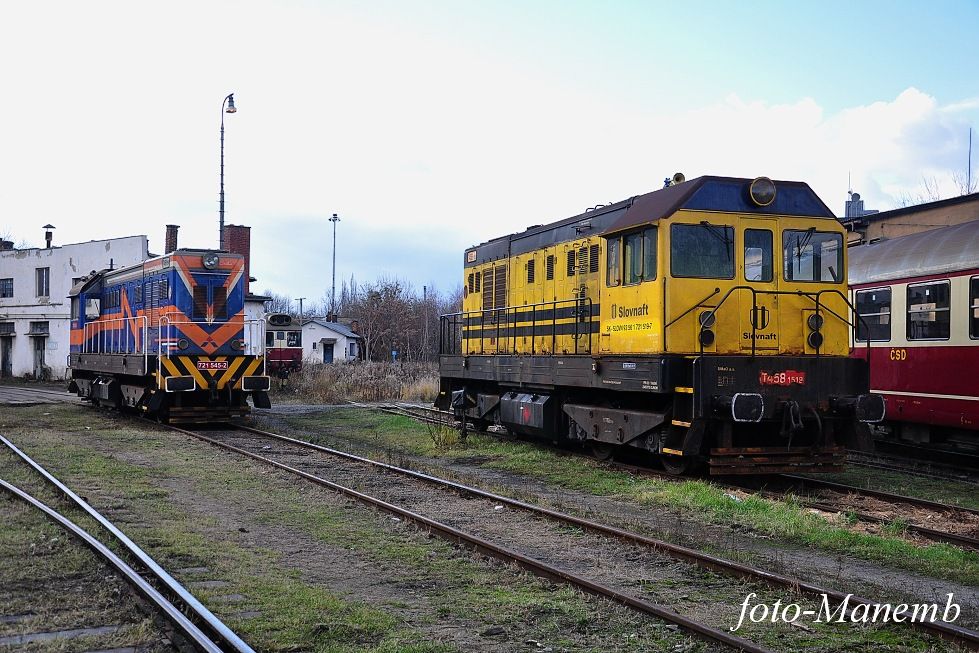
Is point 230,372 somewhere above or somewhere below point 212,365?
→ below

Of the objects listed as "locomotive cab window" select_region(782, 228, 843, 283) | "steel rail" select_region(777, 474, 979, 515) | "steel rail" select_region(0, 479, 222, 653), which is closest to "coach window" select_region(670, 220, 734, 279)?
"locomotive cab window" select_region(782, 228, 843, 283)

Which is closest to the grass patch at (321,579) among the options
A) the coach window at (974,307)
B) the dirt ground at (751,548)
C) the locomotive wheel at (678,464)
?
the dirt ground at (751,548)

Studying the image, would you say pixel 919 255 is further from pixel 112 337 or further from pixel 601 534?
pixel 112 337

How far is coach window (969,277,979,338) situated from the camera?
12.9 metres

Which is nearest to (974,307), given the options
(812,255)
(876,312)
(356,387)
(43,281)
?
(876,312)

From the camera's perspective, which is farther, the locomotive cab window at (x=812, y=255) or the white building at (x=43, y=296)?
the white building at (x=43, y=296)

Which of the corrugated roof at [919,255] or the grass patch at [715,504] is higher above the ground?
the corrugated roof at [919,255]

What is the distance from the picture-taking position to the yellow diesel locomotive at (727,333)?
11031 mm

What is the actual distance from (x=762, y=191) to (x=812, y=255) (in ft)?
3.66

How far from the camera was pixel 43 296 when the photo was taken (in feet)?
151

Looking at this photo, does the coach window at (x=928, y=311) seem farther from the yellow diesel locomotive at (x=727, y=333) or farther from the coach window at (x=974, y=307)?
the yellow diesel locomotive at (x=727, y=333)

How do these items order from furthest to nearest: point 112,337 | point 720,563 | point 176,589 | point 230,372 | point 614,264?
point 112,337
point 230,372
point 614,264
point 720,563
point 176,589

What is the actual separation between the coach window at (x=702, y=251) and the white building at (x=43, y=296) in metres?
36.7

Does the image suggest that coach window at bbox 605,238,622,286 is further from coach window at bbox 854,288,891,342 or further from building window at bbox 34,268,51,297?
building window at bbox 34,268,51,297
